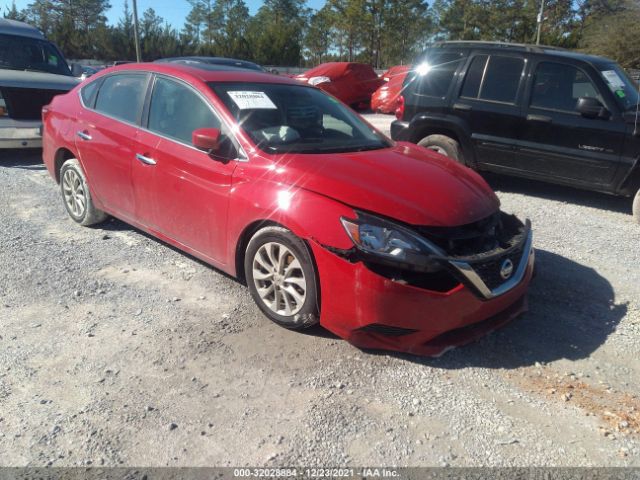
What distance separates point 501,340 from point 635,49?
36.3m

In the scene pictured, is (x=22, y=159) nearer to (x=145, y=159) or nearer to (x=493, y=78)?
(x=145, y=159)

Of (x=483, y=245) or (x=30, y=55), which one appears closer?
(x=483, y=245)

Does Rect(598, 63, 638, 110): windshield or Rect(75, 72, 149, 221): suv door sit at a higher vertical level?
Rect(598, 63, 638, 110): windshield

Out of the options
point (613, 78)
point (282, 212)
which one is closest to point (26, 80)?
point (282, 212)

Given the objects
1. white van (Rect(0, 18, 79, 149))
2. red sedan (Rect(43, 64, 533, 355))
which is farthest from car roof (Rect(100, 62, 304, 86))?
white van (Rect(0, 18, 79, 149))

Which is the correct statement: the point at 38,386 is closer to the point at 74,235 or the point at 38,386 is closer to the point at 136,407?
the point at 136,407

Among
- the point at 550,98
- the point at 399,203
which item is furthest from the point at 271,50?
the point at 399,203

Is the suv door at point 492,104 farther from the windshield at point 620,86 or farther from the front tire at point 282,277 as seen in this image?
the front tire at point 282,277

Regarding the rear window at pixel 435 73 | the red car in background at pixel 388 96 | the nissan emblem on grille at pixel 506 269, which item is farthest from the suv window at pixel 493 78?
the red car in background at pixel 388 96

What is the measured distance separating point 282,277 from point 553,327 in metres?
1.88

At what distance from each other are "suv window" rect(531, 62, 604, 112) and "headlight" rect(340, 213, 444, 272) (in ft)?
14.3

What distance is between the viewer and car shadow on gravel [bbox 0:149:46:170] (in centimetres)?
785

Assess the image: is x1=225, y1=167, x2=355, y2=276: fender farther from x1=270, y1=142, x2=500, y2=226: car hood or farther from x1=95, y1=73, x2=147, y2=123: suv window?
x1=95, y1=73, x2=147, y2=123: suv window

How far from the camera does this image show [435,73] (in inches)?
280
